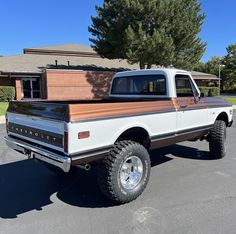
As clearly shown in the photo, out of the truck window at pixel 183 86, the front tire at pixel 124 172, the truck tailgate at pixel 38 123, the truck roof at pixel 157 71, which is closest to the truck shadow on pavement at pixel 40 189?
the front tire at pixel 124 172

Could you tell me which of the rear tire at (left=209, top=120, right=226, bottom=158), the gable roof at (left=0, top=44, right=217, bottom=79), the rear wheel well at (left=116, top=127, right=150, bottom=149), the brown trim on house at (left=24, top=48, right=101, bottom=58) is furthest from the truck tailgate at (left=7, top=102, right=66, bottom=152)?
the brown trim on house at (left=24, top=48, right=101, bottom=58)

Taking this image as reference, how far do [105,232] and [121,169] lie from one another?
36.9 inches

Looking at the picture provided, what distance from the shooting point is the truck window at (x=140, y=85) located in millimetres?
5009

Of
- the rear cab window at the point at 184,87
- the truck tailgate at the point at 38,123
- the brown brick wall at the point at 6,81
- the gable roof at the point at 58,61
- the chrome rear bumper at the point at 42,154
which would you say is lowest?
the chrome rear bumper at the point at 42,154

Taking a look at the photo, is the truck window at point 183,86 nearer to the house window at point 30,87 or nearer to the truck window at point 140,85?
the truck window at point 140,85

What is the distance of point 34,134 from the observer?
378 centimetres

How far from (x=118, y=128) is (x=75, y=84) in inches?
782

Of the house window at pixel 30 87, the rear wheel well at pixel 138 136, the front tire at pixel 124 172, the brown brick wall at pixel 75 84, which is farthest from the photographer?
the house window at pixel 30 87

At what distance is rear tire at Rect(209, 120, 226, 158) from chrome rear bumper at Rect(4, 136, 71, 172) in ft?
12.5

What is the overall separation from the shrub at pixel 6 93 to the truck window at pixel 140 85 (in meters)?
17.1

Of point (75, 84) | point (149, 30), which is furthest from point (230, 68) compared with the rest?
point (75, 84)

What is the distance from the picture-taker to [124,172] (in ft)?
12.7

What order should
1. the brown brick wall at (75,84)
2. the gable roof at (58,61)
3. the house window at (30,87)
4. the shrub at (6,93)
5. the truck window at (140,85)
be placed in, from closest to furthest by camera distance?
the truck window at (140,85), the shrub at (6,93), the brown brick wall at (75,84), the house window at (30,87), the gable roof at (58,61)

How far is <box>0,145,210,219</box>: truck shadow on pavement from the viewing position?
377 centimetres
